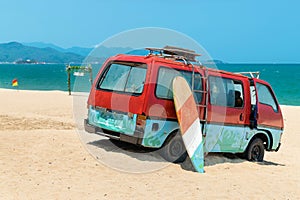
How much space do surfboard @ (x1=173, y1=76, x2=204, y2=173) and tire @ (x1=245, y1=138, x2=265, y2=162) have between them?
97.0 inches

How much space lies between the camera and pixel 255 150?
1024 cm

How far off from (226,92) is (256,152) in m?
2.27

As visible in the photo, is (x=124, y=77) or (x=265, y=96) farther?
(x=265, y=96)

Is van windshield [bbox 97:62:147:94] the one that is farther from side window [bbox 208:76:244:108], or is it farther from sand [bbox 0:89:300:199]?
side window [bbox 208:76:244:108]

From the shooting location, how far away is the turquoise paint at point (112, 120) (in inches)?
306

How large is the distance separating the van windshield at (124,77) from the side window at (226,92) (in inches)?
66.2

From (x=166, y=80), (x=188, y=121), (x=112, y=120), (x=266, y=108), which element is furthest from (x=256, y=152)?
(x=112, y=120)

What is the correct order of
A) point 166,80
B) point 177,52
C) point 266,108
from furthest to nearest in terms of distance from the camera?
1. point 266,108
2. point 177,52
3. point 166,80

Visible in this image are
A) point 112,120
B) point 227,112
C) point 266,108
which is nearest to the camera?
point 112,120

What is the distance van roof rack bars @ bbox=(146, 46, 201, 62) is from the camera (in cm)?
855

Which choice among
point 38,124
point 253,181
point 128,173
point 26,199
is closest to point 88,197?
point 26,199

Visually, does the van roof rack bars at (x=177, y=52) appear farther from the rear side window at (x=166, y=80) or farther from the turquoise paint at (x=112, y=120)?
the turquoise paint at (x=112, y=120)

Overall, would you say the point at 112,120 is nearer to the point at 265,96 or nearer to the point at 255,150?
the point at 255,150

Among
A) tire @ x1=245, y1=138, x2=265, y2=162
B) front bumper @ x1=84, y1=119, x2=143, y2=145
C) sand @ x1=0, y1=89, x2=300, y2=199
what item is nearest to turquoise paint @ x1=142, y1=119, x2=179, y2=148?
front bumper @ x1=84, y1=119, x2=143, y2=145
